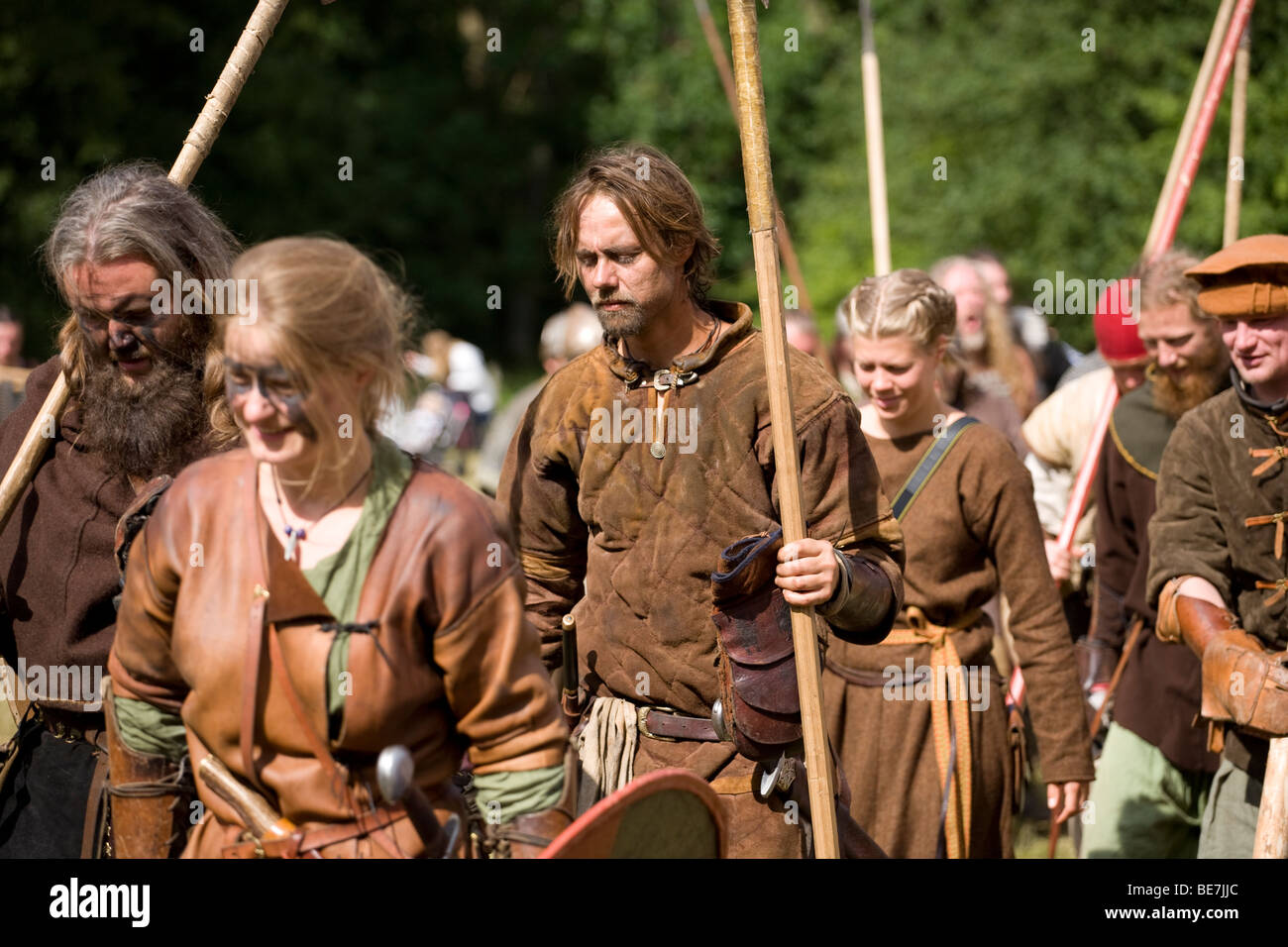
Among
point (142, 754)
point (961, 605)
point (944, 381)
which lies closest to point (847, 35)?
point (944, 381)

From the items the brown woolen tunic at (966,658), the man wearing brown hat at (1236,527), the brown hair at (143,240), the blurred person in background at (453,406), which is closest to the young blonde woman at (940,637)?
the brown woolen tunic at (966,658)

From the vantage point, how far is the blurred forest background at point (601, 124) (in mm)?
15000

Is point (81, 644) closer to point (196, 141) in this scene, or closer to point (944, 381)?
point (196, 141)

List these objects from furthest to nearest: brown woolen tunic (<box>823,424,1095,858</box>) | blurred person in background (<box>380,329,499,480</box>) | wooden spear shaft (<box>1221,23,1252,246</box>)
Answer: blurred person in background (<box>380,329,499,480</box>) < wooden spear shaft (<box>1221,23,1252,246</box>) < brown woolen tunic (<box>823,424,1095,858</box>)

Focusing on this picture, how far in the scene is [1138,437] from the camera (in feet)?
17.6

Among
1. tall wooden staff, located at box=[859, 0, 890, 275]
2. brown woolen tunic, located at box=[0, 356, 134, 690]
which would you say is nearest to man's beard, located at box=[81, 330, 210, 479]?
brown woolen tunic, located at box=[0, 356, 134, 690]

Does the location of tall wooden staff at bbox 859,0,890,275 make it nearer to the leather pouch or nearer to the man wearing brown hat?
the man wearing brown hat

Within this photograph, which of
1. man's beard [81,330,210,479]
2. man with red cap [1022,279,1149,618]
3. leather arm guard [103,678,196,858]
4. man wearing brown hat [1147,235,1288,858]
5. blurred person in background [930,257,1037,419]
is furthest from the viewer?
blurred person in background [930,257,1037,419]

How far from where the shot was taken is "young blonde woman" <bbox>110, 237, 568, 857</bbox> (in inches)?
100

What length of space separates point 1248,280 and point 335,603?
→ 2.59 meters

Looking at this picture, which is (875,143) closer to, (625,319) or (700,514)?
(625,319)

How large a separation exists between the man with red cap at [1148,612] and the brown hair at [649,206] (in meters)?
2.04

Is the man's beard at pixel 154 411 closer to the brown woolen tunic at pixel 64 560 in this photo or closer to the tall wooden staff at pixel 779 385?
the brown woolen tunic at pixel 64 560

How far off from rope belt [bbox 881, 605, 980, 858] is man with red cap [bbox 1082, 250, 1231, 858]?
65 centimetres
